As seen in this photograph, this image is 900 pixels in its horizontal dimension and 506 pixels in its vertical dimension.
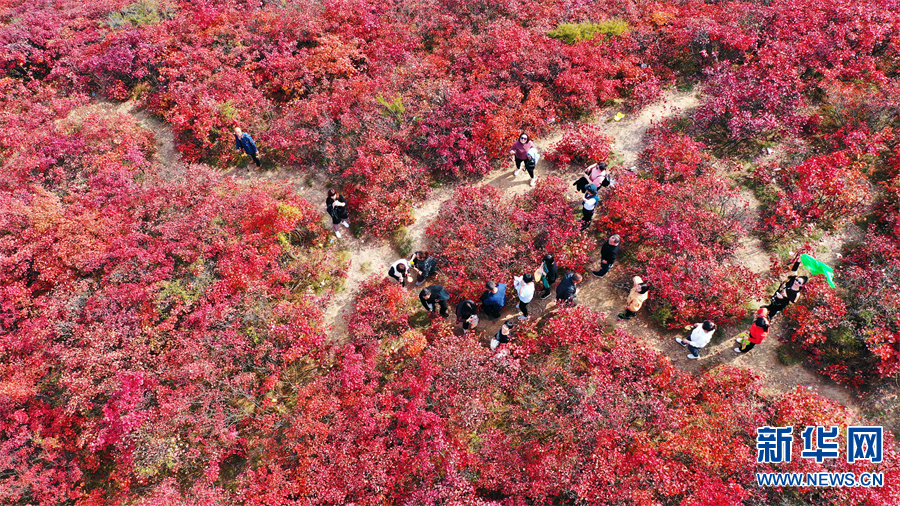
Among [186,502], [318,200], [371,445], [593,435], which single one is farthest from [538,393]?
[318,200]

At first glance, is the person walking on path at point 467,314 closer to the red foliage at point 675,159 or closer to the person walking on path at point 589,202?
the person walking on path at point 589,202

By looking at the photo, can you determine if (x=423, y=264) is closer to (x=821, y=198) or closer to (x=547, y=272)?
(x=547, y=272)

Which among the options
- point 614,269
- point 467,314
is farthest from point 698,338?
point 467,314

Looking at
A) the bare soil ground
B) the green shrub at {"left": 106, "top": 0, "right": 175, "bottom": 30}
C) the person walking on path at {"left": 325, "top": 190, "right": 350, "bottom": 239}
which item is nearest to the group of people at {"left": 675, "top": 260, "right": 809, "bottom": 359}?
the bare soil ground

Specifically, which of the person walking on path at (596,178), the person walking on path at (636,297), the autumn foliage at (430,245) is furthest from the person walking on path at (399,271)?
the person walking on path at (636,297)

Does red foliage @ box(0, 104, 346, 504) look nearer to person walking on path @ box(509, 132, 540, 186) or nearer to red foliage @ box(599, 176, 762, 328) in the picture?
person walking on path @ box(509, 132, 540, 186)
